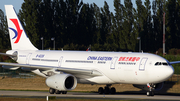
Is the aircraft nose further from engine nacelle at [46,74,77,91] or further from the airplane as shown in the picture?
engine nacelle at [46,74,77,91]

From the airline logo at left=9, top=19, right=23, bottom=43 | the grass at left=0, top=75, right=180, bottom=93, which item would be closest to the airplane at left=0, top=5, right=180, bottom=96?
the airline logo at left=9, top=19, right=23, bottom=43

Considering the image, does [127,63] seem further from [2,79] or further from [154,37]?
[154,37]

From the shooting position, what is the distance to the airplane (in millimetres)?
26891

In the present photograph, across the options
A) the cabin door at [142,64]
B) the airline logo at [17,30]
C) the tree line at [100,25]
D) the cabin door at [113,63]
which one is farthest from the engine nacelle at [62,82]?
the tree line at [100,25]

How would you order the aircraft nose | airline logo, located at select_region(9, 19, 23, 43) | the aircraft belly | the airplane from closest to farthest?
the aircraft nose < the airplane < the aircraft belly < airline logo, located at select_region(9, 19, 23, 43)

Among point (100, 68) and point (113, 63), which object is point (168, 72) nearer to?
point (113, 63)

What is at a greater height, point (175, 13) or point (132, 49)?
point (175, 13)

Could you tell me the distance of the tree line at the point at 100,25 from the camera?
88062 mm

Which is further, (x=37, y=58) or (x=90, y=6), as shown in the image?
(x=90, y=6)

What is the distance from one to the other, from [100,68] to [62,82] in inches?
155

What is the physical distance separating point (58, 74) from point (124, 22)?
202 feet

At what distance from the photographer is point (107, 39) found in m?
101

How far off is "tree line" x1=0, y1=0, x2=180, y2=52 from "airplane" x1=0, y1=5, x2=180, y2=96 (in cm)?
5447

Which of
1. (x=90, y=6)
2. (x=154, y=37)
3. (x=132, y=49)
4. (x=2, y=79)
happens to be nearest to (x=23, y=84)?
(x=2, y=79)
